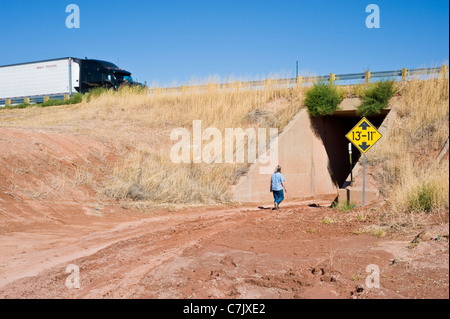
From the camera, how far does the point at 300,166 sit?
71.4 feet

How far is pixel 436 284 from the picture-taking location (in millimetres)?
5781

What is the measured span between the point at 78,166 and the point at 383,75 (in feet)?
49.5

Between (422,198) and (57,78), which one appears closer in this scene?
(422,198)

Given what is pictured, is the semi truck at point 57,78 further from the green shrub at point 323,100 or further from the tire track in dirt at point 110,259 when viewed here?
the tire track in dirt at point 110,259

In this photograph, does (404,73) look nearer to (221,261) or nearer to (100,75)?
(221,261)

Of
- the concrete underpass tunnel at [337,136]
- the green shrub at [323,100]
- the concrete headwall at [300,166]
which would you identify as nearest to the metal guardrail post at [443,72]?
the concrete underpass tunnel at [337,136]

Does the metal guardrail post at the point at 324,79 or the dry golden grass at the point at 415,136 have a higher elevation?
the metal guardrail post at the point at 324,79

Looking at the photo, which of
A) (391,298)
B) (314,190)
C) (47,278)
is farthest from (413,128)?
(47,278)

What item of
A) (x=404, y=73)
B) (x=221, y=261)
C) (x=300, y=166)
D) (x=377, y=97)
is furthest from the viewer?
(x=300, y=166)

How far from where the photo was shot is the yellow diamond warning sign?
46.7 feet

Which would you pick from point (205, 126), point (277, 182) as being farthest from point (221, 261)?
point (205, 126)

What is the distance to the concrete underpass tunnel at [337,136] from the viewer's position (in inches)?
909

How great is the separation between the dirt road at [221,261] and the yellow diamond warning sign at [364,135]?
10.8 ft

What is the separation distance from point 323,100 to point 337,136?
332 centimetres
